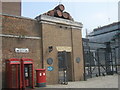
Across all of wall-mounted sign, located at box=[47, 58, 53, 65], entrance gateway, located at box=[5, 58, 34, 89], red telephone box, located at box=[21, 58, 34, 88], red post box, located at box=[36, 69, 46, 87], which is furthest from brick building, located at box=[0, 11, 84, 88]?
red telephone box, located at box=[21, 58, 34, 88]

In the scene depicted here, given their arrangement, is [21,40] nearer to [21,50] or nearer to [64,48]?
[21,50]

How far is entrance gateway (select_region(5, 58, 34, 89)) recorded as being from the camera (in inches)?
388

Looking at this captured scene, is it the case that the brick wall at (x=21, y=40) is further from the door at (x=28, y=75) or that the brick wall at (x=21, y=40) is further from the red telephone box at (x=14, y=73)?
the door at (x=28, y=75)

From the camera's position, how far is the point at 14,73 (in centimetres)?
987

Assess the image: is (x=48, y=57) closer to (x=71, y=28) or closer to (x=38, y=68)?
(x=38, y=68)

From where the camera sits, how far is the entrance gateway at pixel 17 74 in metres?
9.84

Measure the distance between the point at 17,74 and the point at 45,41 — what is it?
12.6 feet

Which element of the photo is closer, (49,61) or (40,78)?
(40,78)

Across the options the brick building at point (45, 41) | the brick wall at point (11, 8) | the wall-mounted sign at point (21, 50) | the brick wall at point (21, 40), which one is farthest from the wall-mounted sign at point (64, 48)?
the brick wall at point (11, 8)

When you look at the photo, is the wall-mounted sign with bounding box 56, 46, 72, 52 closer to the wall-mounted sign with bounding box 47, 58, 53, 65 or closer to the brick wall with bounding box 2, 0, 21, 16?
the wall-mounted sign with bounding box 47, 58, 53, 65

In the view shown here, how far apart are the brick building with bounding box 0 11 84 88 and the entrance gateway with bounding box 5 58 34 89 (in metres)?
0.65

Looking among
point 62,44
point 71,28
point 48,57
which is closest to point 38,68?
point 48,57

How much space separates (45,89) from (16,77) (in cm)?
202

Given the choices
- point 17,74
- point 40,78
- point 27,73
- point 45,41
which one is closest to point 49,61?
point 45,41
